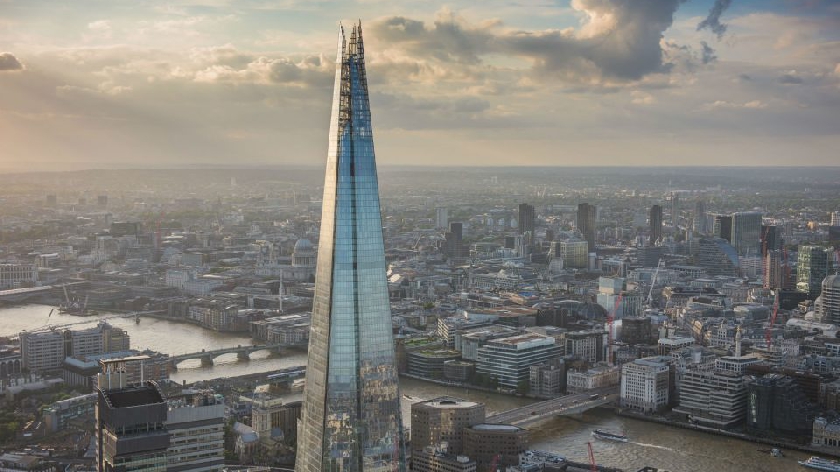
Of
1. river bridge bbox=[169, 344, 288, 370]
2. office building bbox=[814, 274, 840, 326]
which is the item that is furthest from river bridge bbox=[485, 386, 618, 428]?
office building bbox=[814, 274, 840, 326]

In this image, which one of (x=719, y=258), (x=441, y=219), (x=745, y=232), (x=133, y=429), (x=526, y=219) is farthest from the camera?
(x=441, y=219)

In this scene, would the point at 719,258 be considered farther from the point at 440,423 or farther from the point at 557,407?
the point at 440,423

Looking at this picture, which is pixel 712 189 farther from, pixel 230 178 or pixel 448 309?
pixel 448 309

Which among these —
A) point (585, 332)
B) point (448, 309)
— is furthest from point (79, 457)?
point (448, 309)

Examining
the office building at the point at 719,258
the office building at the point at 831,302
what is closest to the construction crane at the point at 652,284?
the office building at the point at 719,258

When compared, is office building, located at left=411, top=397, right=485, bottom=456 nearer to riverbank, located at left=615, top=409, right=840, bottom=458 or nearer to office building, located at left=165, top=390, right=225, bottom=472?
riverbank, located at left=615, top=409, right=840, bottom=458

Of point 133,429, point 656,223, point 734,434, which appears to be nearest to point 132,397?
point 133,429

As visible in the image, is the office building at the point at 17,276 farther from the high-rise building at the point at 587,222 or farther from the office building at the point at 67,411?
the high-rise building at the point at 587,222
